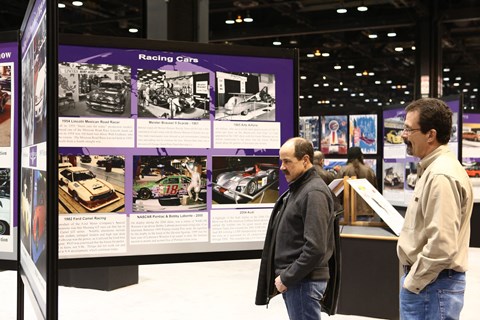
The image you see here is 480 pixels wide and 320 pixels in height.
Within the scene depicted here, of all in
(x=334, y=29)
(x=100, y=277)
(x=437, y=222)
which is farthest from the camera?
(x=334, y=29)

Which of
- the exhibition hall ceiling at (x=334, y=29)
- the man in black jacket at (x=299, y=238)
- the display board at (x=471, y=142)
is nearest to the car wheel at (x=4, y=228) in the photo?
the man in black jacket at (x=299, y=238)

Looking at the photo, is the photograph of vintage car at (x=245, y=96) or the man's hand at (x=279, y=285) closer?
the photograph of vintage car at (x=245, y=96)

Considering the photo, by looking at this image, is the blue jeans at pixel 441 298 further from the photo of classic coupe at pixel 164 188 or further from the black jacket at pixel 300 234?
the photo of classic coupe at pixel 164 188

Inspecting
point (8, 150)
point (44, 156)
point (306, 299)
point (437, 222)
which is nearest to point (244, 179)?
point (306, 299)

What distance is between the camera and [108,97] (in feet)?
9.73

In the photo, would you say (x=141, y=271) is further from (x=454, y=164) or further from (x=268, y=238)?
(x=454, y=164)

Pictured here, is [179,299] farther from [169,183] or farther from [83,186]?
[83,186]

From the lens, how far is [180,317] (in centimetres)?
603

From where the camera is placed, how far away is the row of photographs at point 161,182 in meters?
2.92

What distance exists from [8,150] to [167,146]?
0.81m

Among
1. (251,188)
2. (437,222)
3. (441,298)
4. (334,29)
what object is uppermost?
(334,29)

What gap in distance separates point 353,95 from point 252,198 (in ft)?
99.9

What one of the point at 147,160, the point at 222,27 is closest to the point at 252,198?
the point at 147,160

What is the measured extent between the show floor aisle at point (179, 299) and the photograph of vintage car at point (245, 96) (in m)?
3.22
